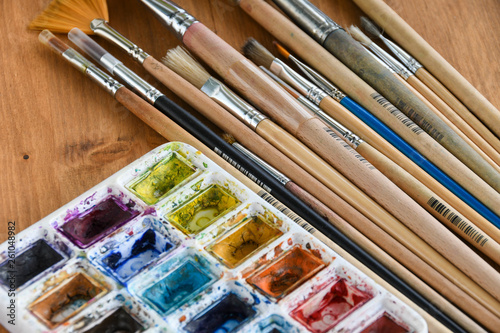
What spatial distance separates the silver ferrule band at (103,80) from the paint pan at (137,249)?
34 cm

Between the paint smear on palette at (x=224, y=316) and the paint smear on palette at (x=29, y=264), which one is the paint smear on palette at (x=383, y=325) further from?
the paint smear on palette at (x=29, y=264)

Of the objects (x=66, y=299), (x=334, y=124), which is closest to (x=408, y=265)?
(x=334, y=124)

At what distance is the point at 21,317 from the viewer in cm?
106

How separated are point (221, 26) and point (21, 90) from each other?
1.47 feet

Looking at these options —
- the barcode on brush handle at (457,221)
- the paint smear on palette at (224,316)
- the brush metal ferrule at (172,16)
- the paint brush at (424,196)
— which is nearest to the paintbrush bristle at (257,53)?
the brush metal ferrule at (172,16)

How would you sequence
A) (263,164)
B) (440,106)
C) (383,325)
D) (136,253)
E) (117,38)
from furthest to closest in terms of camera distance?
(117,38), (440,106), (263,164), (136,253), (383,325)

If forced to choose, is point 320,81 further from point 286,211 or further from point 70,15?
point 70,15

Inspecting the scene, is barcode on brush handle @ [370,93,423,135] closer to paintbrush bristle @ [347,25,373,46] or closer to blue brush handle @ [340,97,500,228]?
blue brush handle @ [340,97,500,228]

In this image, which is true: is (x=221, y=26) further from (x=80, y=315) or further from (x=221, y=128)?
(x=80, y=315)

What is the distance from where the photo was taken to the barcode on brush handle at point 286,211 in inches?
47.2

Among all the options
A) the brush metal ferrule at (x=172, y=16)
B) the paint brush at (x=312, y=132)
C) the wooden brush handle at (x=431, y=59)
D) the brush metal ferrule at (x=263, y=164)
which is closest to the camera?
the paint brush at (x=312, y=132)

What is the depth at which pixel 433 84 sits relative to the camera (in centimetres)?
146

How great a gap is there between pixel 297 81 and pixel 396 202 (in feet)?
1.17

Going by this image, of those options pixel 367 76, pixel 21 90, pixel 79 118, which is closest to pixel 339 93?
pixel 367 76
